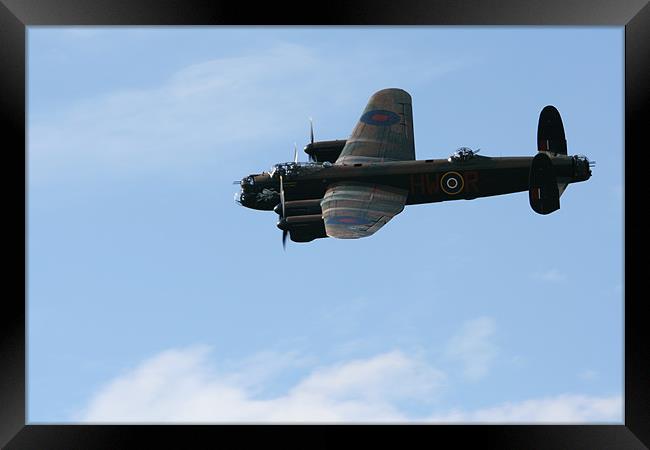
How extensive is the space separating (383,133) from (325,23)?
14.4 meters

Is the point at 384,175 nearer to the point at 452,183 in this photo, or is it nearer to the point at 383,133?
the point at 452,183

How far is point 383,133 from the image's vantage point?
37344 millimetres

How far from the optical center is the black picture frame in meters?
22.5

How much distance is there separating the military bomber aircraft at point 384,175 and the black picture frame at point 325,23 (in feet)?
32.4

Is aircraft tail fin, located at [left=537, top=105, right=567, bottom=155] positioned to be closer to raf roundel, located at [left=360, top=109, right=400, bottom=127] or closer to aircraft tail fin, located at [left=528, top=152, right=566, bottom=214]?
aircraft tail fin, located at [left=528, top=152, right=566, bottom=214]

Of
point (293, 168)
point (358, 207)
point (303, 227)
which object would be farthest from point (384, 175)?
point (303, 227)

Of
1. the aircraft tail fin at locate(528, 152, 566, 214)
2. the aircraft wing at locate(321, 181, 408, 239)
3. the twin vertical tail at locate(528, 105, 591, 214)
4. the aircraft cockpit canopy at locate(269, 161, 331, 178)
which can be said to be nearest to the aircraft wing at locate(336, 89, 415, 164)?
the aircraft cockpit canopy at locate(269, 161, 331, 178)

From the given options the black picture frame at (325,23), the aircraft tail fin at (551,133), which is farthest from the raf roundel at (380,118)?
the black picture frame at (325,23)

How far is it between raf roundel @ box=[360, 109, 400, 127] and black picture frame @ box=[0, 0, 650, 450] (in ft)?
47.1

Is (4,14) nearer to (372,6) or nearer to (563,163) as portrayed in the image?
(372,6)

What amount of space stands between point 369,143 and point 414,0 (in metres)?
14.8

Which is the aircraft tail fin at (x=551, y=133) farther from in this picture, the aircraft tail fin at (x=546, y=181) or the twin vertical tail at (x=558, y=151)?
the aircraft tail fin at (x=546, y=181)

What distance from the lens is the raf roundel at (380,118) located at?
3766 centimetres

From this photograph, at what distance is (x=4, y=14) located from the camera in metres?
22.8
